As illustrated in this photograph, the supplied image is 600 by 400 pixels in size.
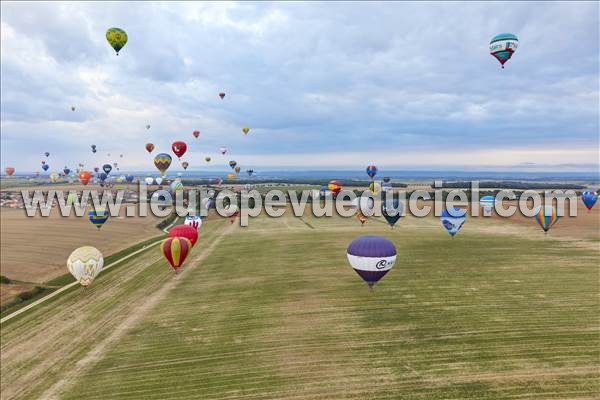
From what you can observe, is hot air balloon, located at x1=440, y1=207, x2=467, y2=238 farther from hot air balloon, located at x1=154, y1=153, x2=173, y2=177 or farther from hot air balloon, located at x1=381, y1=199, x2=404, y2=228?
hot air balloon, located at x1=154, y1=153, x2=173, y2=177

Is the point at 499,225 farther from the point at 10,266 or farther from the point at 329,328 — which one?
the point at 10,266

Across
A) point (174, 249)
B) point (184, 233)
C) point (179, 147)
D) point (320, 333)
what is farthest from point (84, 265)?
point (179, 147)

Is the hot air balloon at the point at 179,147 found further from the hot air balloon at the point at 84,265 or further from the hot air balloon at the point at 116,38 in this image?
the hot air balloon at the point at 84,265

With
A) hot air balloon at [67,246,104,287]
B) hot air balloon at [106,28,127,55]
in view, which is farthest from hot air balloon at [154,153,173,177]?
hot air balloon at [67,246,104,287]

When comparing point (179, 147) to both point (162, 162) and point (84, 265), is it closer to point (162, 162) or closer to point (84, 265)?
point (162, 162)

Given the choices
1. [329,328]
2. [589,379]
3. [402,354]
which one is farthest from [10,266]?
[589,379]

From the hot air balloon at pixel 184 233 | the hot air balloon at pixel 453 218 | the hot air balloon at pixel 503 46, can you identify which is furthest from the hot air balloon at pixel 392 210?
the hot air balloon at pixel 184 233
